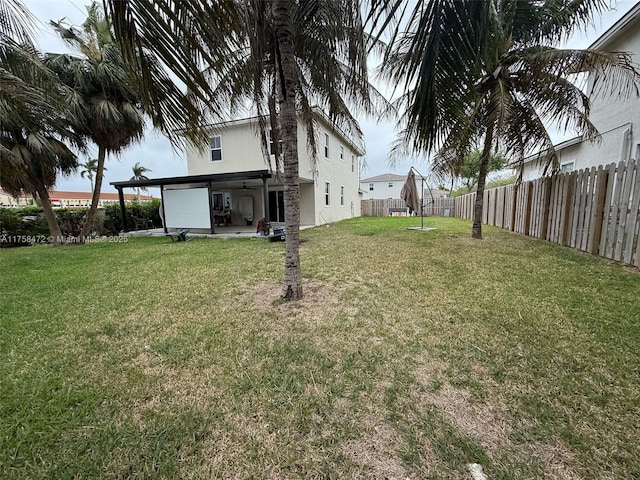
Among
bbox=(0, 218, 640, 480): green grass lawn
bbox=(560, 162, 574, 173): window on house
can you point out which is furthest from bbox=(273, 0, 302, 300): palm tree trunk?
bbox=(560, 162, 574, 173): window on house

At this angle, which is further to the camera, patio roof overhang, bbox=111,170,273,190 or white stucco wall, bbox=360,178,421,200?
white stucco wall, bbox=360,178,421,200

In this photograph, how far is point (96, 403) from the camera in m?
2.20

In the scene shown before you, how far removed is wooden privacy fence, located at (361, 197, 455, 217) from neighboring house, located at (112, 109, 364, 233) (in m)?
7.99

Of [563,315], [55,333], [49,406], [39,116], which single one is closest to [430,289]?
[563,315]

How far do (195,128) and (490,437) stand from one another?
9.46ft

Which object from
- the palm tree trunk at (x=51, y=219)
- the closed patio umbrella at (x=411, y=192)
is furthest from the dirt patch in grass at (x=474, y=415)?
the palm tree trunk at (x=51, y=219)

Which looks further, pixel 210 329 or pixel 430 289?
pixel 430 289

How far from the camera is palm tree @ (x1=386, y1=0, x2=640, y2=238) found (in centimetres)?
173

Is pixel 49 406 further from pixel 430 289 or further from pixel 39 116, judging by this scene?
pixel 430 289

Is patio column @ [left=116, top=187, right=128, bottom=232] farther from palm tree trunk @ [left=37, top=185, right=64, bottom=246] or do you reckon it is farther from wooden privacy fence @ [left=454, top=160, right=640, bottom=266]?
wooden privacy fence @ [left=454, top=160, right=640, bottom=266]

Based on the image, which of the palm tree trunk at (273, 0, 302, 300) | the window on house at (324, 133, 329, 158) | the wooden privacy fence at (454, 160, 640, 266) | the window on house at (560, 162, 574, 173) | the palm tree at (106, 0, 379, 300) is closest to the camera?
the palm tree at (106, 0, 379, 300)

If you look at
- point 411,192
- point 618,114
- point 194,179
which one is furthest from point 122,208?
point 618,114

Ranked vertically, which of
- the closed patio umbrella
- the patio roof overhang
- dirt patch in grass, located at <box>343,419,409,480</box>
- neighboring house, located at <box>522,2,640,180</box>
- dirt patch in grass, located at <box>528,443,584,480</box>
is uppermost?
neighboring house, located at <box>522,2,640,180</box>

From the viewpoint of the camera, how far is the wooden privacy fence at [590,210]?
5.04 meters
